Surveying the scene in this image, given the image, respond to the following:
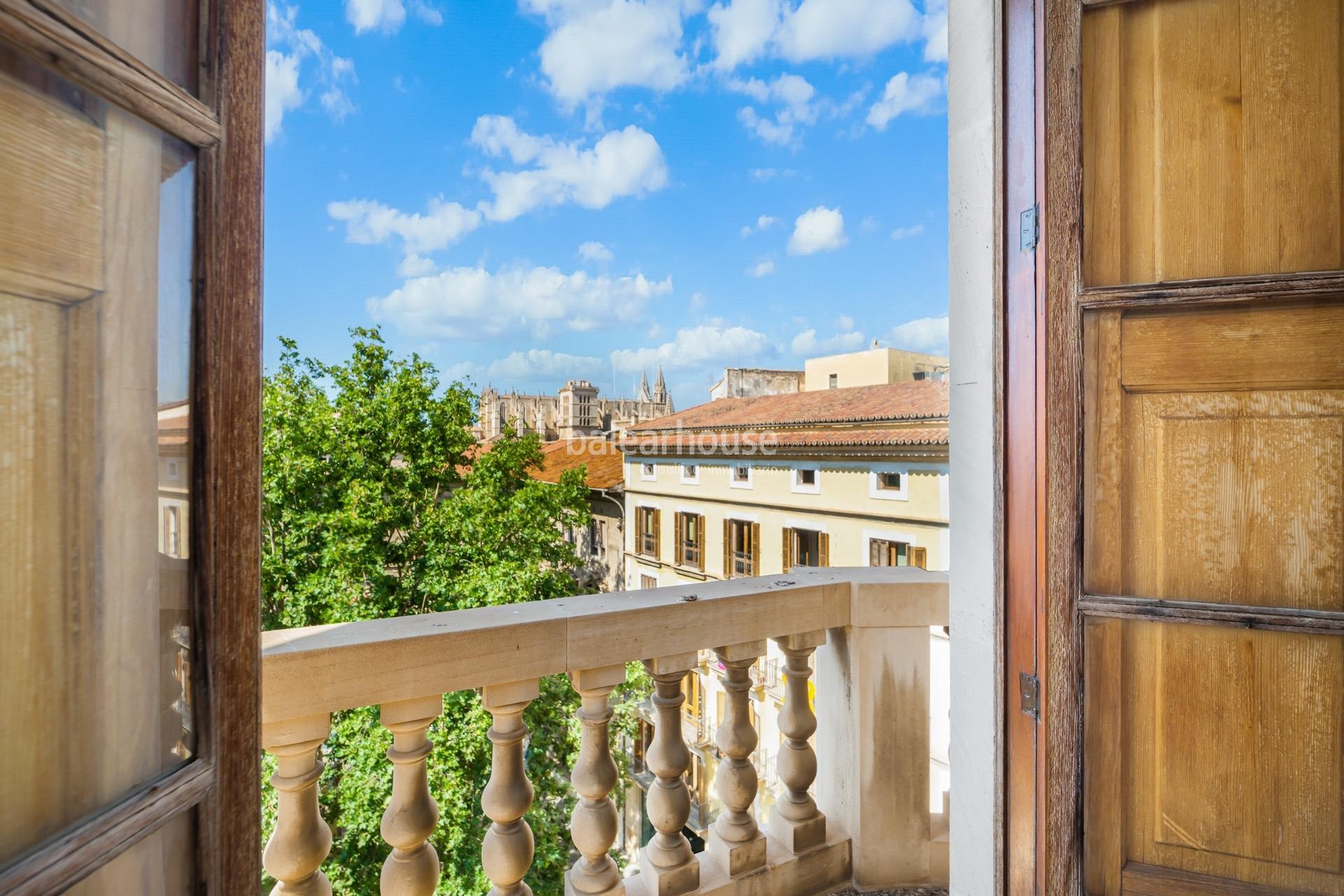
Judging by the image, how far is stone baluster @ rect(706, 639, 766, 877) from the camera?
4.08 ft

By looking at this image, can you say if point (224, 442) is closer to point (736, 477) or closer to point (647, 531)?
point (736, 477)

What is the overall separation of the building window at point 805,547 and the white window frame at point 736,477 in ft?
4.19

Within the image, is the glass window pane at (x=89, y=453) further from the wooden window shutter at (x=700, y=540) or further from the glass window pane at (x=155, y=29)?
the wooden window shutter at (x=700, y=540)

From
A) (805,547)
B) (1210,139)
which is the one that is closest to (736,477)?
(805,547)

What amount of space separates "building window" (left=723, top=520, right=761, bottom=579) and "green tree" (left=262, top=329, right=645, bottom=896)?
126 inches

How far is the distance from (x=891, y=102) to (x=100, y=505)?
30569 mm

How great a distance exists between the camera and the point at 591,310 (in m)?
54.6

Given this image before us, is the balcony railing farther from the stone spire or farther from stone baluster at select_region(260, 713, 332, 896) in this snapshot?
the stone spire

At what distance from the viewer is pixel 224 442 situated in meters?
0.55

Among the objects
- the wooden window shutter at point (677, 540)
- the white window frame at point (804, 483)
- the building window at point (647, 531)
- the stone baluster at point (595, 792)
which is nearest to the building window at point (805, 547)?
the white window frame at point (804, 483)

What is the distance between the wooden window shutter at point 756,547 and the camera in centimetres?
1211

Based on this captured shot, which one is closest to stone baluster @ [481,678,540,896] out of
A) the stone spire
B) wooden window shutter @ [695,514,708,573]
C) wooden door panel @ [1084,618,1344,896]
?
wooden door panel @ [1084,618,1344,896]

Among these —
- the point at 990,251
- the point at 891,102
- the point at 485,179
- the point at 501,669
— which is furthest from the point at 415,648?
the point at 485,179

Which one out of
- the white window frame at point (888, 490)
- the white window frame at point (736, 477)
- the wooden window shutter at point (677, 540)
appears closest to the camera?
the white window frame at point (888, 490)
